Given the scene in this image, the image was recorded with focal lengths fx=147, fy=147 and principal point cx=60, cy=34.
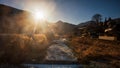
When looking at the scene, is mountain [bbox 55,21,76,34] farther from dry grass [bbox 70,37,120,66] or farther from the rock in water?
the rock in water

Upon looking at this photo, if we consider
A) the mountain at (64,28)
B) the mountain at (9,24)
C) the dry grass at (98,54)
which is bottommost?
the dry grass at (98,54)

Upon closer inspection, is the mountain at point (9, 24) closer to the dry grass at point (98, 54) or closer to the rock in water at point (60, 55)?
the rock in water at point (60, 55)

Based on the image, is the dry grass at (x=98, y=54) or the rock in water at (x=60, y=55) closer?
the dry grass at (x=98, y=54)

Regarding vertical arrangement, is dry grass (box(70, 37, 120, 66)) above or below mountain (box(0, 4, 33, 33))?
below

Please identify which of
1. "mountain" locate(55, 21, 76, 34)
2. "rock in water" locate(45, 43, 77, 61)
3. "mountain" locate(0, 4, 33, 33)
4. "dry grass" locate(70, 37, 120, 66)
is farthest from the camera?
"mountain" locate(55, 21, 76, 34)

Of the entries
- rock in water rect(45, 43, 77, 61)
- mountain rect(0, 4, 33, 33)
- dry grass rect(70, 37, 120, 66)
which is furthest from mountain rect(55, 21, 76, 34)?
rock in water rect(45, 43, 77, 61)

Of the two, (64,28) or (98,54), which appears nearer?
(98,54)

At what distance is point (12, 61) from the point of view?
11953 millimetres

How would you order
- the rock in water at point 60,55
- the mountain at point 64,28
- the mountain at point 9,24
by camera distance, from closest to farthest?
1. the rock in water at point 60,55
2. the mountain at point 9,24
3. the mountain at point 64,28

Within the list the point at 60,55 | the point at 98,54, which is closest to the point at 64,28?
the point at 98,54

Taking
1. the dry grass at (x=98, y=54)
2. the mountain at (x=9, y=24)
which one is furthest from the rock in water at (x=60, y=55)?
the mountain at (x=9, y=24)

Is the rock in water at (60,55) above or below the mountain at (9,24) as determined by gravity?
below

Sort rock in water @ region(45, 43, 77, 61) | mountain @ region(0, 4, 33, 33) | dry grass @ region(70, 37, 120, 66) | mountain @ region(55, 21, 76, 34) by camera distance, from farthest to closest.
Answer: mountain @ region(55, 21, 76, 34) < mountain @ region(0, 4, 33, 33) < rock in water @ region(45, 43, 77, 61) < dry grass @ region(70, 37, 120, 66)

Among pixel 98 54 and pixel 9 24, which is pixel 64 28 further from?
pixel 98 54
